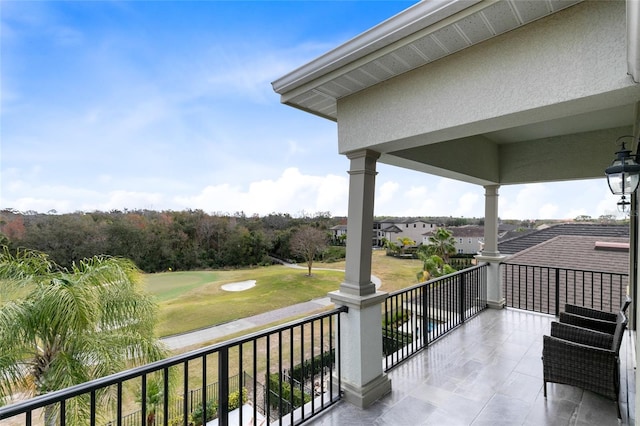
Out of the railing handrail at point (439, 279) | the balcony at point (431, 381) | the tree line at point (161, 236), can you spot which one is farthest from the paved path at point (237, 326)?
the balcony at point (431, 381)

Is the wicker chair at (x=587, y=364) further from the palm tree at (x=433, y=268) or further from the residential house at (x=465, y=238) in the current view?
the palm tree at (x=433, y=268)

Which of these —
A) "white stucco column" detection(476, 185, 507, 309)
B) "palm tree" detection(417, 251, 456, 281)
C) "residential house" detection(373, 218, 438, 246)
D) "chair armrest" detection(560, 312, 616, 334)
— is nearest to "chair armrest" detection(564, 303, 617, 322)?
"chair armrest" detection(560, 312, 616, 334)

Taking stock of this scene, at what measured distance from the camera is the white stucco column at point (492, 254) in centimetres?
510

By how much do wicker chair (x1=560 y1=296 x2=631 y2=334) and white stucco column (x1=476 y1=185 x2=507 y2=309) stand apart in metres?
1.52

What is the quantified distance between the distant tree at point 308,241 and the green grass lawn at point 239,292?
5.62 ft

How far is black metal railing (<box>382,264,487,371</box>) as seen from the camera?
357cm

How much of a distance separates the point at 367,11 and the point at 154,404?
7980 mm

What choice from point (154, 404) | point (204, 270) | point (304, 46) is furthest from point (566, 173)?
point (204, 270)

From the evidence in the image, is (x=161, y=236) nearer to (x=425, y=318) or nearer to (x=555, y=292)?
(x=425, y=318)

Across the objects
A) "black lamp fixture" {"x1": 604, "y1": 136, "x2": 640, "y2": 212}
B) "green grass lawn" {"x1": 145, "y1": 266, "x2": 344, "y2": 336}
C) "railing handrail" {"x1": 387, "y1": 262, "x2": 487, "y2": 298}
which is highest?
"black lamp fixture" {"x1": 604, "y1": 136, "x2": 640, "y2": 212}

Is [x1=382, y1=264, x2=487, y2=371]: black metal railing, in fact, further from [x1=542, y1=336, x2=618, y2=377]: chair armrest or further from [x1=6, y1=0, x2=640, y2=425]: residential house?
[x1=542, y1=336, x2=618, y2=377]: chair armrest

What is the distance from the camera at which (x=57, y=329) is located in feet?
13.0

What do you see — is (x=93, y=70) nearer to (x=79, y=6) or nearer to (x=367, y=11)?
(x=79, y=6)

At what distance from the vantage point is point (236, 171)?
26703 millimetres
